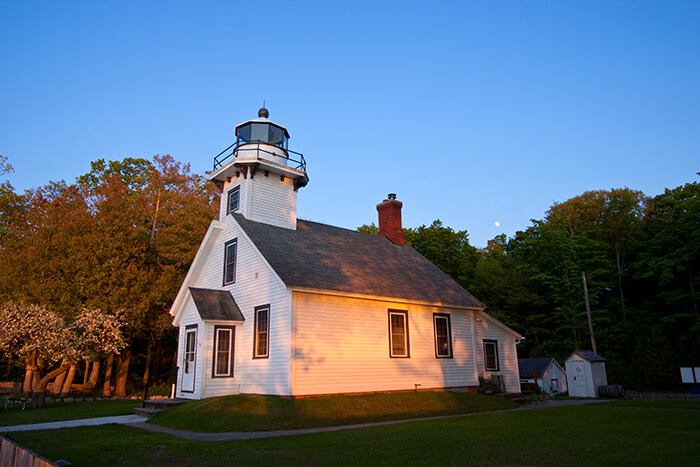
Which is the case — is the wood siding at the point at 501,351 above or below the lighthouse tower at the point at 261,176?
below

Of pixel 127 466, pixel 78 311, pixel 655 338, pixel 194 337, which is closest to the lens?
pixel 127 466

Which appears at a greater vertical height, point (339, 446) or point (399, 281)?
point (399, 281)

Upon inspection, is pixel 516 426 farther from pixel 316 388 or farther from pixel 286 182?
pixel 286 182

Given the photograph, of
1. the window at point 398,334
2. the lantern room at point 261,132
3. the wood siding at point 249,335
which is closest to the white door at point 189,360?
the wood siding at point 249,335

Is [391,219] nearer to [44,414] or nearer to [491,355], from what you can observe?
[491,355]

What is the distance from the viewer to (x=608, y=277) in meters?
39.4

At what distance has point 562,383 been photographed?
33750mm

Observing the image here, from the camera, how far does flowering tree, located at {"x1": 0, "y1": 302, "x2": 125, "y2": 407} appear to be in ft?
64.2

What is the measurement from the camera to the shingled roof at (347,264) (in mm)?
16234

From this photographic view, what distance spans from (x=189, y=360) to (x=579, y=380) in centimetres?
1967

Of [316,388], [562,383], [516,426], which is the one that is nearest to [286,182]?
[316,388]

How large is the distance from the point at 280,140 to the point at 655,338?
2675 cm

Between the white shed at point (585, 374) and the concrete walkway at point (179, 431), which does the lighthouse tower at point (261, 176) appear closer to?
the concrete walkway at point (179, 431)

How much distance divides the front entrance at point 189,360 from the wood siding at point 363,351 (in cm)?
445
